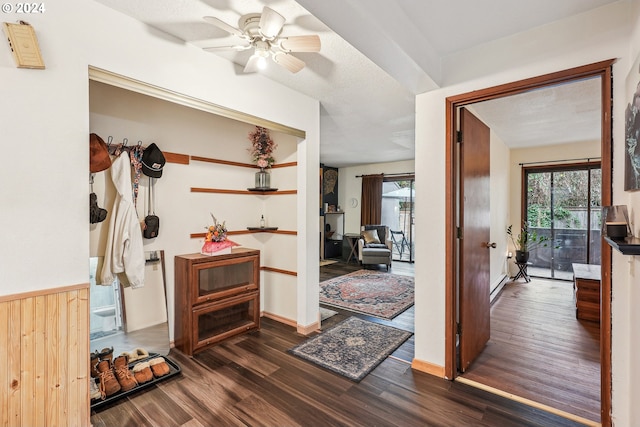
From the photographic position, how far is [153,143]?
2.56 meters

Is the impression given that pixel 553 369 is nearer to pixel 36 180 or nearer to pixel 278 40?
pixel 278 40

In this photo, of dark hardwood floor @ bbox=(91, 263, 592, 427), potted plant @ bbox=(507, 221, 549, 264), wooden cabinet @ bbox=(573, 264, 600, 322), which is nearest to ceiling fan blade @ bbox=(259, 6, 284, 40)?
dark hardwood floor @ bbox=(91, 263, 592, 427)

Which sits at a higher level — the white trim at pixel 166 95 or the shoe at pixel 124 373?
the white trim at pixel 166 95

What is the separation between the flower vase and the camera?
347 centimetres

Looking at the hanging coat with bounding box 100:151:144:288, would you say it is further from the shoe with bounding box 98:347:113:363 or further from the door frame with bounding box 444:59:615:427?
the door frame with bounding box 444:59:615:427

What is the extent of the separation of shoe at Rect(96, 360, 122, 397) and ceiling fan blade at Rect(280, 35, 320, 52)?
252 centimetres

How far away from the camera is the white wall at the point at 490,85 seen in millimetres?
1610

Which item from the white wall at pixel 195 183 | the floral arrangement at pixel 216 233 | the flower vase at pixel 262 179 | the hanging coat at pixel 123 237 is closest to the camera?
the hanging coat at pixel 123 237

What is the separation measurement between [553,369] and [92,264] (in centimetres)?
376

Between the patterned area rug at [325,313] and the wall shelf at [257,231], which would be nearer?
the wall shelf at [257,231]

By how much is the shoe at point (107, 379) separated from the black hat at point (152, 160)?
1487mm

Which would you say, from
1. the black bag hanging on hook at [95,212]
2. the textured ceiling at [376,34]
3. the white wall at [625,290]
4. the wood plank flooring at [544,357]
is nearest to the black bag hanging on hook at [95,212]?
the black bag hanging on hook at [95,212]

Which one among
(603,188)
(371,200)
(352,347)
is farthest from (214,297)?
(371,200)

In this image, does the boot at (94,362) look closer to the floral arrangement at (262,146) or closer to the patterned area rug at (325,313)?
the patterned area rug at (325,313)
